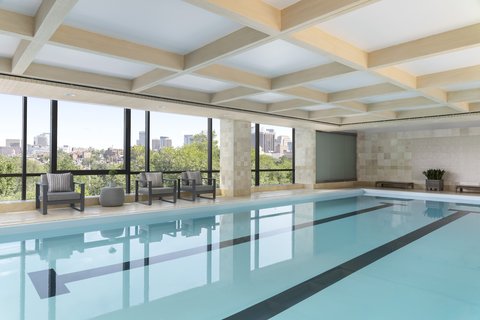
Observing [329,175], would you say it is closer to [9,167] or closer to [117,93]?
[117,93]

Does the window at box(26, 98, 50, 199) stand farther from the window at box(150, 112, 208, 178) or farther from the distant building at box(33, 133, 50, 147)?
the window at box(150, 112, 208, 178)

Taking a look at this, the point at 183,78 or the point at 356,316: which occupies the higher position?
the point at 183,78

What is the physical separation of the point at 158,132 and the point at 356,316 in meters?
8.03

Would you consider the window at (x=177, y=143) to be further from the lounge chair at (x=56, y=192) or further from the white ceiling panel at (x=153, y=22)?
the white ceiling panel at (x=153, y=22)

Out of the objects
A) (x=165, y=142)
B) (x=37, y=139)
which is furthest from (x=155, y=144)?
(x=37, y=139)

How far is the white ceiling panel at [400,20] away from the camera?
329 cm

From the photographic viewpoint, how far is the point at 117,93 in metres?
6.55

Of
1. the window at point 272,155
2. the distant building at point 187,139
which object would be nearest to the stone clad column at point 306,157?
the window at point 272,155

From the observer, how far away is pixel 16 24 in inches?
138

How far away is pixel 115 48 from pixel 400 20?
360 centimetres

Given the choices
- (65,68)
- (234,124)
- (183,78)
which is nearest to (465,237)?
(183,78)

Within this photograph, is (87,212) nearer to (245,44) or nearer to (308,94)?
(245,44)

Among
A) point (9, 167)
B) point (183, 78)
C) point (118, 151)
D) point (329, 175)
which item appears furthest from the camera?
point (329, 175)

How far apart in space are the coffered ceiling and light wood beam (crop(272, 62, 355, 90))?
0.06 ft
